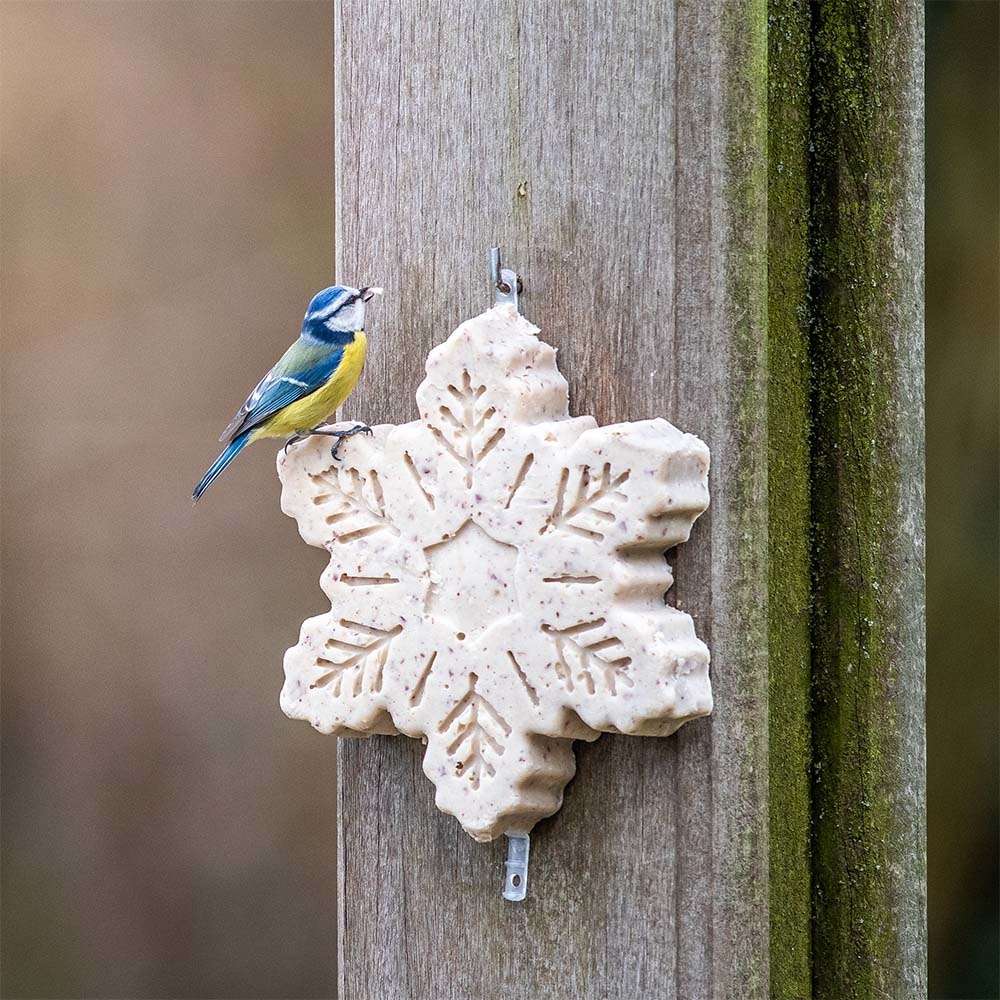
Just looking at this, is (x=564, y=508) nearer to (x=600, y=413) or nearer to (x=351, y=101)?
(x=600, y=413)

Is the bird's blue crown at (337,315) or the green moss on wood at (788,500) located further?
the bird's blue crown at (337,315)

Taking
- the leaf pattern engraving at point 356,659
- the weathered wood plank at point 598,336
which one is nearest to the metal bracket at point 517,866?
the weathered wood plank at point 598,336

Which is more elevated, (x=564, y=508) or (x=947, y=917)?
(x=564, y=508)

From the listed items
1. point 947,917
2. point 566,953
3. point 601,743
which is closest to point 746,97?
point 601,743

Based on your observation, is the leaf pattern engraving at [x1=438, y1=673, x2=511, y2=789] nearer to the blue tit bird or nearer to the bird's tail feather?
the blue tit bird

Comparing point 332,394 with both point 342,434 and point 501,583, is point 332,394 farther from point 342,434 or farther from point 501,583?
point 501,583

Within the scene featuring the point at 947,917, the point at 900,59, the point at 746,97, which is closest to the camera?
the point at 746,97

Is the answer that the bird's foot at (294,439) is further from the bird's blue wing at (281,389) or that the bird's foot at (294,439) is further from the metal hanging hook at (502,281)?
the metal hanging hook at (502,281)
